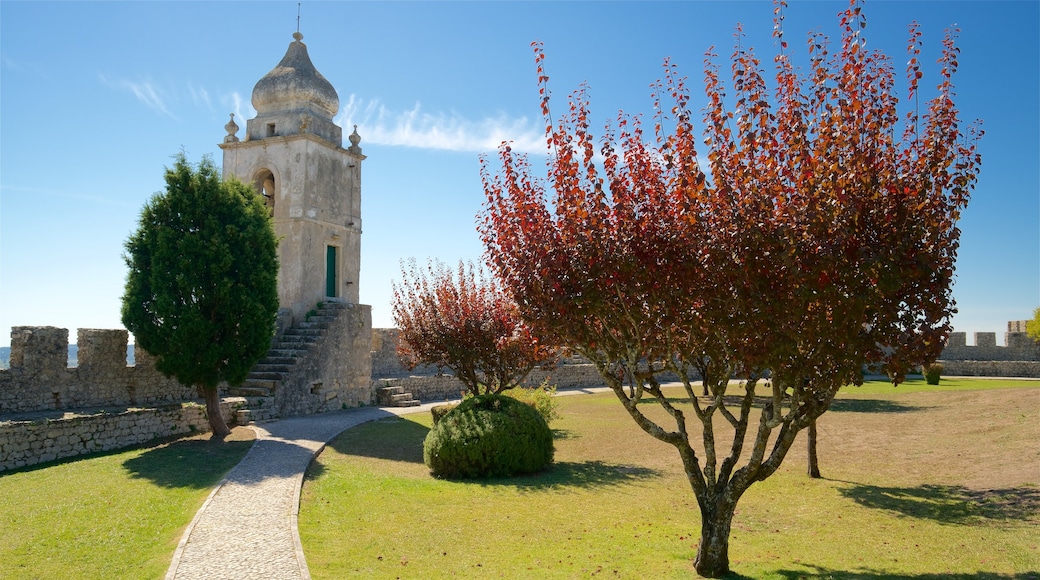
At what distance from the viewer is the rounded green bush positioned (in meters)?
12.8

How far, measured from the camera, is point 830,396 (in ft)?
23.0

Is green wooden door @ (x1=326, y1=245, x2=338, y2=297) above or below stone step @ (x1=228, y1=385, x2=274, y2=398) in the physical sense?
above

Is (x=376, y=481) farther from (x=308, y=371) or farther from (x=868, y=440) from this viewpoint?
(x=868, y=440)

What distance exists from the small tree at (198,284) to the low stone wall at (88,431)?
73 centimetres

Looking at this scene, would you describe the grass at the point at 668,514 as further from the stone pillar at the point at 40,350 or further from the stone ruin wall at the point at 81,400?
the stone pillar at the point at 40,350

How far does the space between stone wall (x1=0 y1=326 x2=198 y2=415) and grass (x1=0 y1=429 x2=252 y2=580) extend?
3741 mm

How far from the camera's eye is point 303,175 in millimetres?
→ 23391

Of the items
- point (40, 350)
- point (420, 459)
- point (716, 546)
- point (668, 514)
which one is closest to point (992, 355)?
point (420, 459)

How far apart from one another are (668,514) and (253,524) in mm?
5790

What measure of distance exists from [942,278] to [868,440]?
11.8 meters

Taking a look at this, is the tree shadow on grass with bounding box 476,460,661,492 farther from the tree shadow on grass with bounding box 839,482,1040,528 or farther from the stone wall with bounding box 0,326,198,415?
the stone wall with bounding box 0,326,198,415

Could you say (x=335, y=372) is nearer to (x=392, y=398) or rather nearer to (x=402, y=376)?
(x=392, y=398)

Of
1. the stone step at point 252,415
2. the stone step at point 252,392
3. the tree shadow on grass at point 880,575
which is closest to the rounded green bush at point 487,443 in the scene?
the tree shadow on grass at point 880,575

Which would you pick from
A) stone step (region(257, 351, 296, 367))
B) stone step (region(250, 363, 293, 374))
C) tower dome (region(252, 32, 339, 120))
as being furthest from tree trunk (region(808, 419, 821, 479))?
tower dome (region(252, 32, 339, 120))
